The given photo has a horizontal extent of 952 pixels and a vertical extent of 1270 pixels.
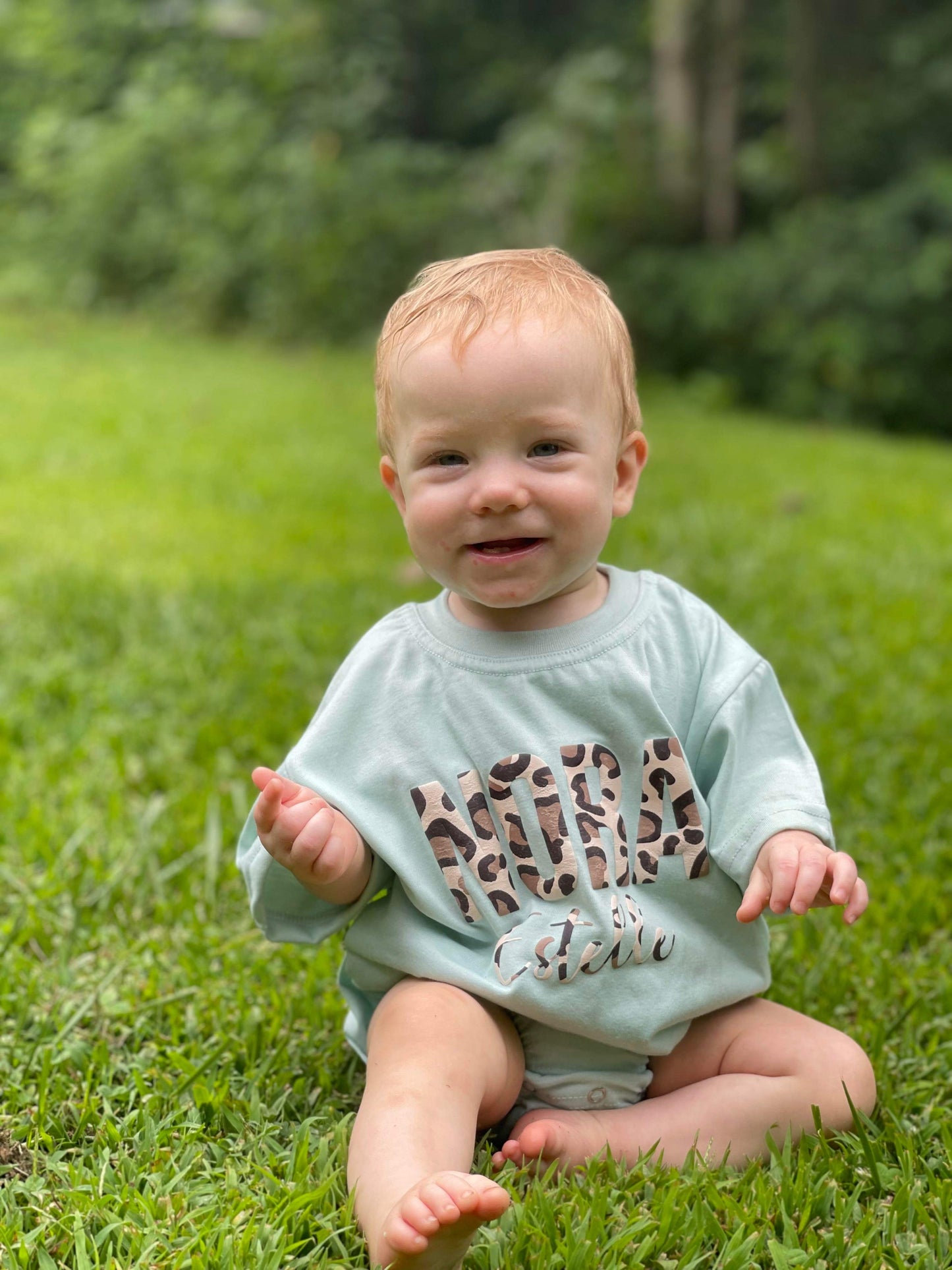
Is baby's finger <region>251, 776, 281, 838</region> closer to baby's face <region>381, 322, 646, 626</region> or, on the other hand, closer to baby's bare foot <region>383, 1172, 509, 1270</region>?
baby's face <region>381, 322, 646, 626</region>

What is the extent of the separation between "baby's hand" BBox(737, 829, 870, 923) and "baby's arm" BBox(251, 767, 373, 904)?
47 centimetres

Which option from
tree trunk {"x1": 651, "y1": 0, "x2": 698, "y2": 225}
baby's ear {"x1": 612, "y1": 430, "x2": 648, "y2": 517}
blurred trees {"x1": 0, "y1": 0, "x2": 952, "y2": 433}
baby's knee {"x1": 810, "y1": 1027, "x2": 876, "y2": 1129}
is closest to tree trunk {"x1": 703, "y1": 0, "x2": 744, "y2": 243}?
blurred trees {"x1": 0, "y1": 0, "x2": 952, "y2": 433}

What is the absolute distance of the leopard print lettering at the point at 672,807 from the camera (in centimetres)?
173

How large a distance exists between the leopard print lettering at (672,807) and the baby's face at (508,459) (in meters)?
0.25

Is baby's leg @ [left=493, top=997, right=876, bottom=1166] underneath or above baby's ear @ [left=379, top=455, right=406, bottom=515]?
underneath

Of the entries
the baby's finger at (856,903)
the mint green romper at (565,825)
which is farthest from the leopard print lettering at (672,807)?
the baby's finger at (856,903)

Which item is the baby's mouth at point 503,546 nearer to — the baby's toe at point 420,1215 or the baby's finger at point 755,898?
the baby's finger at point 755,898

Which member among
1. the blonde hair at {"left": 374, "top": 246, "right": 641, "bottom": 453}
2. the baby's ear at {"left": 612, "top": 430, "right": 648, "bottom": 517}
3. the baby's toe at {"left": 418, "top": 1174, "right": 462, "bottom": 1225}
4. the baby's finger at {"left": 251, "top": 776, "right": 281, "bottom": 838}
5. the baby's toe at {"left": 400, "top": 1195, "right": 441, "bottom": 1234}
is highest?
the blonde hair at {"left": 374, "top": 246, "right": 641, "bottom": 453}

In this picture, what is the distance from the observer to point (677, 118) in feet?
35.8

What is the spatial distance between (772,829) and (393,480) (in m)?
0.65

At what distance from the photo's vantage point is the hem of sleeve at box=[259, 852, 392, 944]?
5.80 ft

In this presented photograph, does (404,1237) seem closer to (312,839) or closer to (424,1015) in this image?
(424,1015)

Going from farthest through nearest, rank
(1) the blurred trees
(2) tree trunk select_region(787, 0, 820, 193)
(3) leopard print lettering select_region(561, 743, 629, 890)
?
(2) tree trunk select_region(787, 0, 820, 193) < (1) the blurred trees < (3) leopard print lettering select_region(561, 743, 629, 890)

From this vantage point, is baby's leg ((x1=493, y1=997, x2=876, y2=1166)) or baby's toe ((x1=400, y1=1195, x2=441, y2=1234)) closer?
baby's toe ((x1=400, y1=1195, x2=441, y2=1234))
